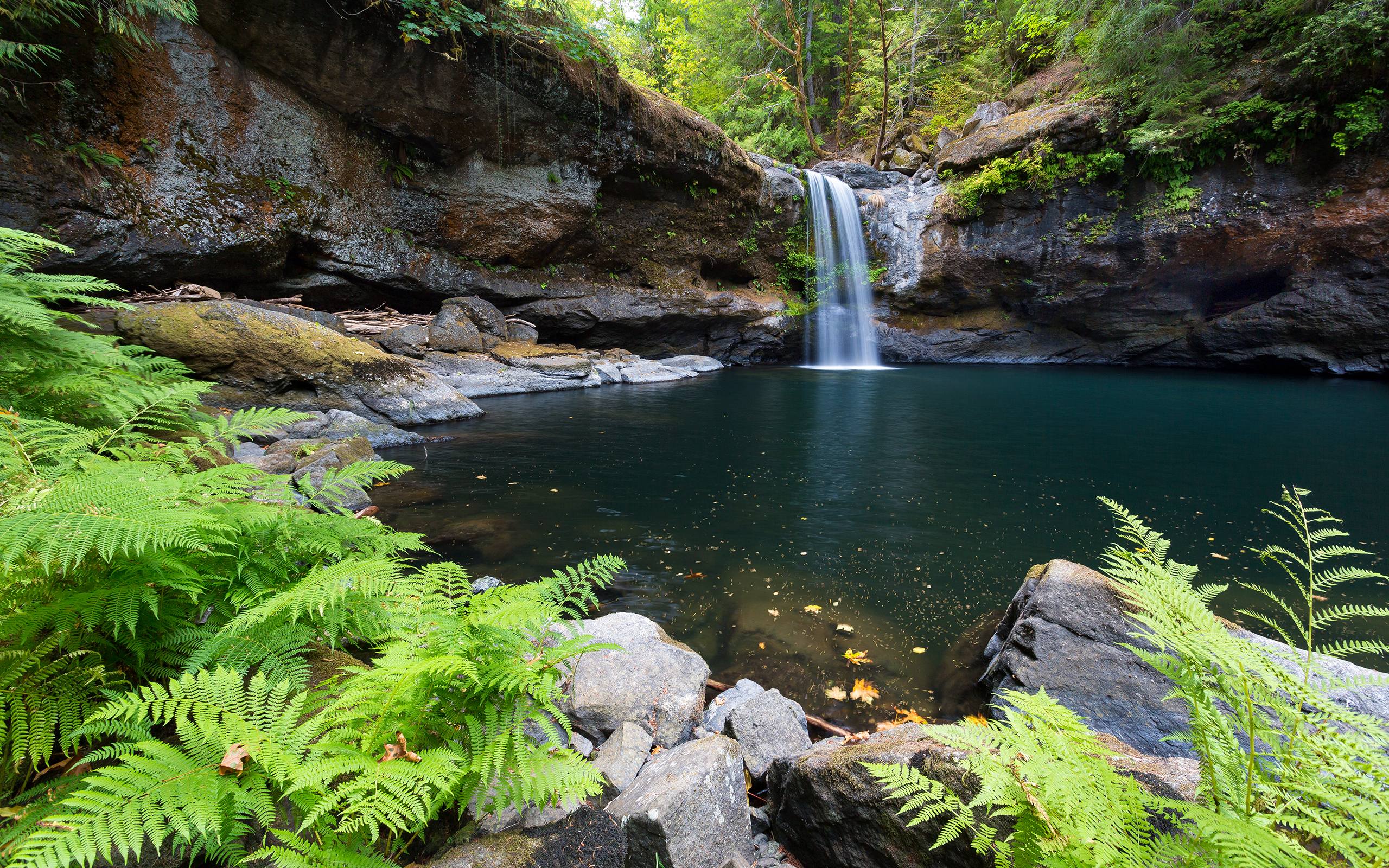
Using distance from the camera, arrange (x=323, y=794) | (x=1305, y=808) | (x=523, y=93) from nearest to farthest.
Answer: (x=1305, y=808) < (x=323, y=794) < (x=523, y=93)

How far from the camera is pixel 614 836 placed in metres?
1.56

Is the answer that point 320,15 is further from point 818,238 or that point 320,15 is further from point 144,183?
point 818,238

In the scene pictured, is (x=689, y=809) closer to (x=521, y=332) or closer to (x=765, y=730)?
(x=765, y=730)

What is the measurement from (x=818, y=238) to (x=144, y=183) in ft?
59.9

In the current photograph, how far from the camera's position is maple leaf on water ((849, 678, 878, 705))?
9.55 feet

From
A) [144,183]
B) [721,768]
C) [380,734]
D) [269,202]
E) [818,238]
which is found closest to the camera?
[380,734]

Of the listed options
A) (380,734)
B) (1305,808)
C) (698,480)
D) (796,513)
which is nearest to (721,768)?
(380,734)

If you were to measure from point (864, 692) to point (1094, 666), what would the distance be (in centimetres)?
115

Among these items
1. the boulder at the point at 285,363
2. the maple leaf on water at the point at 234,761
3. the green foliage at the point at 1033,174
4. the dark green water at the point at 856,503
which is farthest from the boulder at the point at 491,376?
the green foliage at the point at 1033,174

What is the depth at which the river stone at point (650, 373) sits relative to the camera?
49.6ft

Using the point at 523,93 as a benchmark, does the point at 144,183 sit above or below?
below

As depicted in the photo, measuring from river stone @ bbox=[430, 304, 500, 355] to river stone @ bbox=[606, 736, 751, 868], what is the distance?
515 inches

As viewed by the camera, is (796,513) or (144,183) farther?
(144,183)

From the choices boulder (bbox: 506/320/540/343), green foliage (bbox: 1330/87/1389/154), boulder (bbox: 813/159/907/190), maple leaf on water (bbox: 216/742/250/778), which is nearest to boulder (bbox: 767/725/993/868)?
maple leaf on water (bbox: 216/742/250/778)
